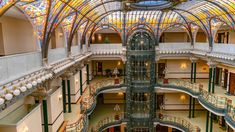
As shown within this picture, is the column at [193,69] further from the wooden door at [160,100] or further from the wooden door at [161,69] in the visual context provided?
the wooden door at [160,100]

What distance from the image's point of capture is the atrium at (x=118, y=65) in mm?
10648

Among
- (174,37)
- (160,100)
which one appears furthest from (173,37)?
(160,100)

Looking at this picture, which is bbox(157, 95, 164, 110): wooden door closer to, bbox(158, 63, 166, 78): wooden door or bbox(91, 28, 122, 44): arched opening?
bbox(158, 63, 166, 78): wooden door

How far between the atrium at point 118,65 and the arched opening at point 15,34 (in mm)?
78

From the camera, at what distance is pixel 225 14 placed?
16.6m

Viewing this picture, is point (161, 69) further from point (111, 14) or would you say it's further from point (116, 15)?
point (111, 14)

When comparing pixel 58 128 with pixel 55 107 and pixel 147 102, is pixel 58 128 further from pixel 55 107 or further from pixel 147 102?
pixel 147 102

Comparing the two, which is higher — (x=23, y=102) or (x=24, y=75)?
(x=24, y=75)

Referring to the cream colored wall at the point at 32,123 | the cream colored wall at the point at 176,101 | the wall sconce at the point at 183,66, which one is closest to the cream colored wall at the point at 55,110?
the cream colored wall at the point at 32,123

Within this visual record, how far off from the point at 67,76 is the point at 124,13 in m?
10.8

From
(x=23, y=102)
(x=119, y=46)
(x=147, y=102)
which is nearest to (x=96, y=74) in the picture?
(x=119, y=46)

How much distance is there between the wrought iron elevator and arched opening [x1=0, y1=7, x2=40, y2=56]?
495 inches

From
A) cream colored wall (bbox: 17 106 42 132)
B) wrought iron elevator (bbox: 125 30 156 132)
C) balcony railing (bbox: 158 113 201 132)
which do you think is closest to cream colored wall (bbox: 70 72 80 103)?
cream colored wall (bbox: 17 106 42 132)

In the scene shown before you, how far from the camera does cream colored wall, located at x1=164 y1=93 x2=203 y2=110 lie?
90.6 ft
